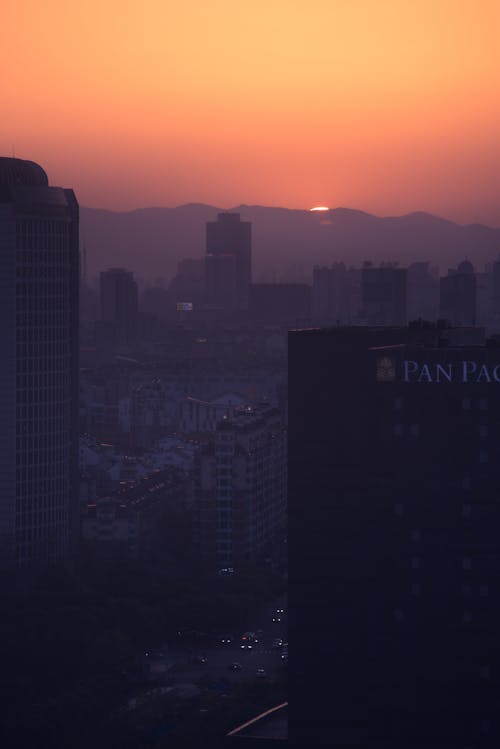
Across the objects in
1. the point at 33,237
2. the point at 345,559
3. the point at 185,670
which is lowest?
the point at 185,670

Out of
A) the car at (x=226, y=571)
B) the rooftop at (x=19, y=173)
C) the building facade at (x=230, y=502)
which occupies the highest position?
the rooftop at (x=19, y=173)

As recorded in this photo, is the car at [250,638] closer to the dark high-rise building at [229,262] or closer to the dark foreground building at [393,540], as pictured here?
the dark foreground building at [393,540]

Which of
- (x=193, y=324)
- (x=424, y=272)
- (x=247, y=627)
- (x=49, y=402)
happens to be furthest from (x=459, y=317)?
(x=193, y=324)

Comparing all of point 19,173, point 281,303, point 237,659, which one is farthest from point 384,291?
point 237,659

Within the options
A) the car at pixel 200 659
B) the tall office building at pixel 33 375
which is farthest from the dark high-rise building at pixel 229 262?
the car at pixel 200 659

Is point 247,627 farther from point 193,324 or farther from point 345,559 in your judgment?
point 193,324
